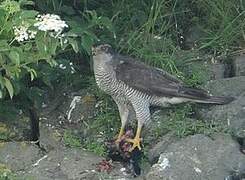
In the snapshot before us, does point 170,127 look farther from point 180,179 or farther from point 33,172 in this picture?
point 33,172

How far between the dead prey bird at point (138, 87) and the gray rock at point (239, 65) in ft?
2.12

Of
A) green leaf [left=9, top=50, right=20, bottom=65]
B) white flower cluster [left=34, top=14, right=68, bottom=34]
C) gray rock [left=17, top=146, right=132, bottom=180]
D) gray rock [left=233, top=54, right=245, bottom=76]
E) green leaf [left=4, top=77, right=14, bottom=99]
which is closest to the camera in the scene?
white flower cluster [left=34, top=14, right=68, bottom=34]

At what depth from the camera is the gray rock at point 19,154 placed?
5289 mm

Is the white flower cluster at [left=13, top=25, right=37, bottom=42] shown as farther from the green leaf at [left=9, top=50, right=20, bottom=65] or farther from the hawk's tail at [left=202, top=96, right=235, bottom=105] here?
the hawk's tail at [left=202, top=96, right=235, bottom=105]

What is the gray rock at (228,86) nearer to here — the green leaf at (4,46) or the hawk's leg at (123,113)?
the hawk's leg at (123,113)

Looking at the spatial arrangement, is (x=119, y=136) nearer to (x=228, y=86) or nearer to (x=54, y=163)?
(x=54, y=163)

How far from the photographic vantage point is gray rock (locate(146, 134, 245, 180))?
479 centimetres

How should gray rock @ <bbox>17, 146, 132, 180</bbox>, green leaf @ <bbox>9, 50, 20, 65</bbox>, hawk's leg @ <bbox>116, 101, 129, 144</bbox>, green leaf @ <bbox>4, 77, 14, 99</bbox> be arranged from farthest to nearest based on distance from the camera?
1. hawk's leg @ <bbox>116, 101, 129, 144</bbox>
2. gray rock @ <bbox>17, 146, 132, 180</bbox>
3. green leaf @ <bbox>4, 77, 14, 99</bbox>
4. green leaf @ <bbox>9, 50, 20, 65</bbox>

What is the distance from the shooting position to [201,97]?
5484 mm

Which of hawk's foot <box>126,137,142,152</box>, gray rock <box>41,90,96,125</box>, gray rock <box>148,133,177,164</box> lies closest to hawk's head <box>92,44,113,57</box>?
gray rock <box>41,90,96,125</box>

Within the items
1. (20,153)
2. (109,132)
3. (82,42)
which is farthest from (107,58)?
(20,153)

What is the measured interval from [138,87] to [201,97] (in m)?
0.50

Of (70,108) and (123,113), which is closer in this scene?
(123,113)

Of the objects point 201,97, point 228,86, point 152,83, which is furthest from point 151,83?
point 228,86
